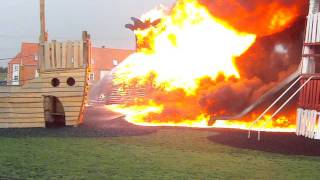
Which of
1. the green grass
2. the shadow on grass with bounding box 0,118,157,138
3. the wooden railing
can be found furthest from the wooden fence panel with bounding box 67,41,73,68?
the wooden railing

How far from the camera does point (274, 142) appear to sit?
14.7 m

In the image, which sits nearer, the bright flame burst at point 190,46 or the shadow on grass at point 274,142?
the shadow on grass at point 274,142

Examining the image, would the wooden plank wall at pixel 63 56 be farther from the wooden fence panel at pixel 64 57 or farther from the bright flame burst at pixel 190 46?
the bright flame burst at pixel 190 46

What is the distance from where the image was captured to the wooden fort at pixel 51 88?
18.4 metres

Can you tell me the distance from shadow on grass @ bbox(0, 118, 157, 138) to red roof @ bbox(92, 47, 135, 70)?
52.0 metres

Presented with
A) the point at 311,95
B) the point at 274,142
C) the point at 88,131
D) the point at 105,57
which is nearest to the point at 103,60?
the point at 105,57

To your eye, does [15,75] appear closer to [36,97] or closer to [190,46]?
[190,46]

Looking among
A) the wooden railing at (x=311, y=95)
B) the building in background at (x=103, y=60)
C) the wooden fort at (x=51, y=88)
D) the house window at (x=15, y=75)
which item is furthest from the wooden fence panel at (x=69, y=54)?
the building in background at (x=103, y=60)

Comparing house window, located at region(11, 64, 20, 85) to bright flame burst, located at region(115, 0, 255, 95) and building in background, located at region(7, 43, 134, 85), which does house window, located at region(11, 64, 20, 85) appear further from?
bright flame burst, located at region(115, 0, 255, 95)

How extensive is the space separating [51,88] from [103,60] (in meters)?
54.3

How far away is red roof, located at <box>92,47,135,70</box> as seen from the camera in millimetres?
71250

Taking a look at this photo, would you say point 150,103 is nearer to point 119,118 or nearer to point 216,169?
point 119,118

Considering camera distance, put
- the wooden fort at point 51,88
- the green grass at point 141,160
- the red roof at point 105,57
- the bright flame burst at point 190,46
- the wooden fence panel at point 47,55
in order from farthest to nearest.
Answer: the red roof at point 105,57, the bright flame burst at point 190,46, the wooden fence panel at point 47,55, the wooden fort at point 51,88, the green grass at point 141,160

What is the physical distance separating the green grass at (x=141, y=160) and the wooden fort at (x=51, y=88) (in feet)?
11.1
